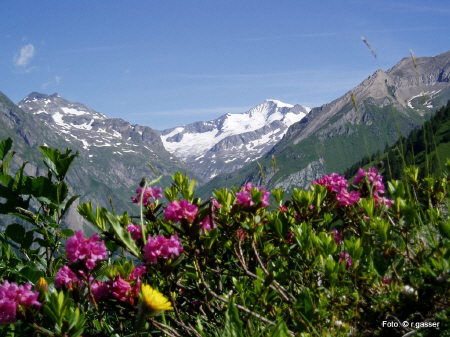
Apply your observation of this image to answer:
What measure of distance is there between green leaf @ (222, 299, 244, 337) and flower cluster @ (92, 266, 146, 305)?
0.65 metres

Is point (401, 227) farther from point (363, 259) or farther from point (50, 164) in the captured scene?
point (50, 164)

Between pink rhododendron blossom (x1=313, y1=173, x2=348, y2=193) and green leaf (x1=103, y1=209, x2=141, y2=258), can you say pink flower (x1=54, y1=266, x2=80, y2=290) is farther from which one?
pink rhododendron blossom (x1=313, y1=173, x2=348, y2=193)

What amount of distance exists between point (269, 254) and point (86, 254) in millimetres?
1359

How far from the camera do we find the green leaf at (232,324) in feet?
6.17

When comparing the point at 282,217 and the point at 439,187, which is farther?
the point at 439,187

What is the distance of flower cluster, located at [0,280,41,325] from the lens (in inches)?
77.0

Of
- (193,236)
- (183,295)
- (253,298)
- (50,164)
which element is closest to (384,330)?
(253,298)

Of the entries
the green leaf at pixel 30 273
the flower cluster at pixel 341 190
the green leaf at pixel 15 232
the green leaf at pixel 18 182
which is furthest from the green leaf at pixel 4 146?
the flower cluster at pixel 341 190

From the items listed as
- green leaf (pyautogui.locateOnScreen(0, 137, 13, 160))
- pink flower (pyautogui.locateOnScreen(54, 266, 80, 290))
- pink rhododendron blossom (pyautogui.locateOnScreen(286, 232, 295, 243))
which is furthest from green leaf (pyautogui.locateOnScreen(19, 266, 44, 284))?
pink rhododendron blossom (pyautogui.locateOnScreen(286, 232, 295, 243))

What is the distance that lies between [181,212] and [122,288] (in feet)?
1.82

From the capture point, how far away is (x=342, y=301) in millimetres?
2494

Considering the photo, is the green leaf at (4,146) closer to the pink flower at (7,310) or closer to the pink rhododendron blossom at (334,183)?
the pink flower at (7,310)

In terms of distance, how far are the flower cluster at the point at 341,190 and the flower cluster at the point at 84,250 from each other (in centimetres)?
194

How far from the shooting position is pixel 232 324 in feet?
6.25
